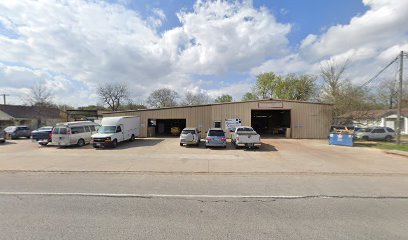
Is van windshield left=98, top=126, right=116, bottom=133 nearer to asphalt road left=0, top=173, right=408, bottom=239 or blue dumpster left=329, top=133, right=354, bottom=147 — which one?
asphalt road left=0, top=173, right=408, bottom=239

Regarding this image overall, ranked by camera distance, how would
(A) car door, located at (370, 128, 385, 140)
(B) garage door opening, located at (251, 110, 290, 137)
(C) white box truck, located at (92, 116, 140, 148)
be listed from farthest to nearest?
1. (B) garage door opening, located at (251, 110, 290, 137)
2. (A) car door, located at (370, 128, 385, 140)
3. (C) white box truck, located at (92, 116, 140, 148)

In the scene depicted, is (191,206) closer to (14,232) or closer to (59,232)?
(59,232)

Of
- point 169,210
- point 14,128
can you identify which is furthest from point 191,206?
point 14,128

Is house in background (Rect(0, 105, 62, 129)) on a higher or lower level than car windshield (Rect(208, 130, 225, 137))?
higher

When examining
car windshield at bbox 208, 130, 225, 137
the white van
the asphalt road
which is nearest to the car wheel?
the white van

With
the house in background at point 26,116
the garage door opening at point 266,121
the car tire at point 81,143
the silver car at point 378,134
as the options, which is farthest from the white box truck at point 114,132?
the house in background at point 26,116

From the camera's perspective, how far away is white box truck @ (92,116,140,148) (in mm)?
16703

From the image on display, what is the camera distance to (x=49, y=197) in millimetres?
5586

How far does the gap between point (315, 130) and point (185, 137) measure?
52.4 feet

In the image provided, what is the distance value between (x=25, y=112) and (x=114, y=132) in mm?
35085

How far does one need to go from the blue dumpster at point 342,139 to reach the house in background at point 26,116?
45487 millimetres

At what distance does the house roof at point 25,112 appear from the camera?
38.8 meters

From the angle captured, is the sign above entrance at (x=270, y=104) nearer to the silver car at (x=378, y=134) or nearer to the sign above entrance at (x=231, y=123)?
the sign above entrance at (x=231, y=123)

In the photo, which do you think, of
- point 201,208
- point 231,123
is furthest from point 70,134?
point 201,208
